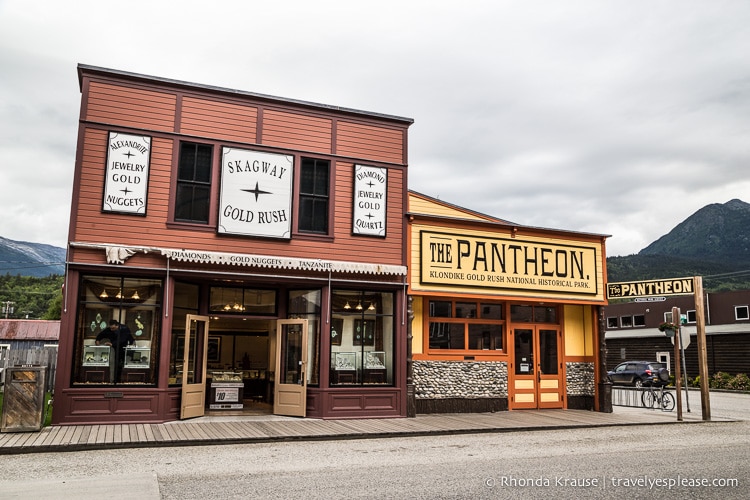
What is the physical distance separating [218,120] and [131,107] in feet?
5.88

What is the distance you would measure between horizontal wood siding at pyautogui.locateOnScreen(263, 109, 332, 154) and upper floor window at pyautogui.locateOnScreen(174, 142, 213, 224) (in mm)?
1432

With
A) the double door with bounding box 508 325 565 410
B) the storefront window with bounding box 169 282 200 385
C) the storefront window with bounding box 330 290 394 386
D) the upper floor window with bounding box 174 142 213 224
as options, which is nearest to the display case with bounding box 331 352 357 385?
the storefront window with bounding box 330 290 394 386

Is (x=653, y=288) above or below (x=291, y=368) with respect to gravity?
above

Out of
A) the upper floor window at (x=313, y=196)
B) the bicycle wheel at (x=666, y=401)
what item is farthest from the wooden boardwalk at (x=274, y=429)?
the upper floor window at (x=313, y=196)

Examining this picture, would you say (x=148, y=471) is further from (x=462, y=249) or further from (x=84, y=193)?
(x=462, y=249)

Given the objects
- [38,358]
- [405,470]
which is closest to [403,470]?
[405,470]

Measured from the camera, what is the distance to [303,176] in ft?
49.0

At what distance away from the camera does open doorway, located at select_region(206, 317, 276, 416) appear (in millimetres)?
16844

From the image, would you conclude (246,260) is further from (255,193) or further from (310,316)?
(310,316)

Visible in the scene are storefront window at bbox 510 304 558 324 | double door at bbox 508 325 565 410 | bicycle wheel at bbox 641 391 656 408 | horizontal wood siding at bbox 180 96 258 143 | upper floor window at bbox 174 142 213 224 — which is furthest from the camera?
bicycle wheel at bbox 641 391 656 408

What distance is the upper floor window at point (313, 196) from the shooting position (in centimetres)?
1483

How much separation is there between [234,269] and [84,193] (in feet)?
10.9

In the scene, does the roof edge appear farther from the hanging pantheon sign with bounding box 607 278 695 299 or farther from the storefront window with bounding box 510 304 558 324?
the hanging pantheon sign with bounding box 607 278 695 299

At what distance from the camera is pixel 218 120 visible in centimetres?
1423
